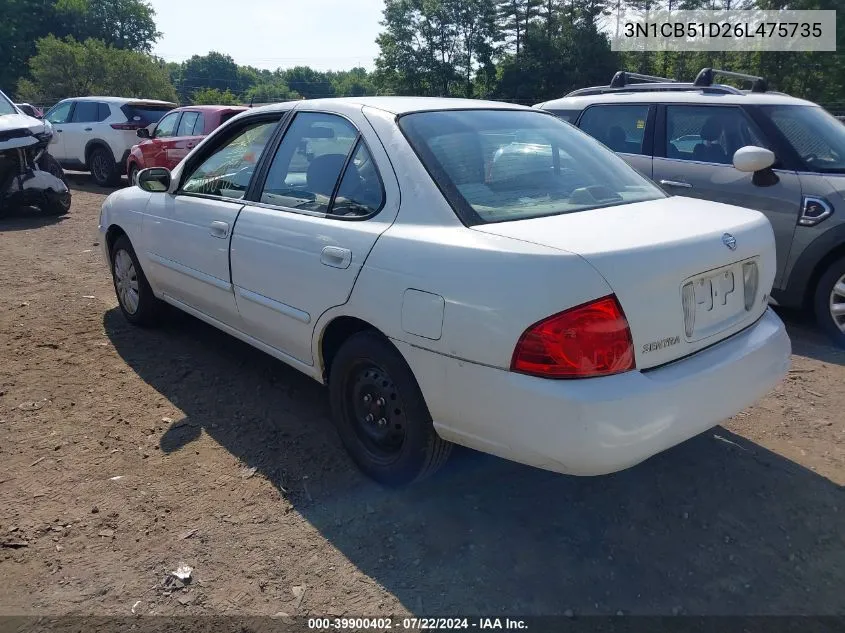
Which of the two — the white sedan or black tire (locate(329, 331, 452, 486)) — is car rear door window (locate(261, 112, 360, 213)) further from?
black tire (locate(329, 331, 452, 486))

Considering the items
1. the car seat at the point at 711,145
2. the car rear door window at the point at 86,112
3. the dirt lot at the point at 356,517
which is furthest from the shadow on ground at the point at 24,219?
the car seat at the point at 711,145

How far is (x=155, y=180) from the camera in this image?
4375mm

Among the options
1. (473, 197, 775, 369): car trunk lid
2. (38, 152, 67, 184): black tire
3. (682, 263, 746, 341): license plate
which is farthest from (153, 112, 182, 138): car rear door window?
(682, 263, 746, 341): license plate

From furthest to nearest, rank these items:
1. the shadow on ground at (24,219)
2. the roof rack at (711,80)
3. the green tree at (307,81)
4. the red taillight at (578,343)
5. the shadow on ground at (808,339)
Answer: the green tree at (307,81) < the shadow on ground at (24,219) < the roof rack at (711,80) < the shadow on ground at (808,339) < the red taillight at (578,343)

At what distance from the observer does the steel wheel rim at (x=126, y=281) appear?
16.4 ft

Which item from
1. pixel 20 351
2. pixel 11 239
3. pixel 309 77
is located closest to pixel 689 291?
pixel 20 351

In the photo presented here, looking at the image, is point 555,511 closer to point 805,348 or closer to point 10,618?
point 10,618

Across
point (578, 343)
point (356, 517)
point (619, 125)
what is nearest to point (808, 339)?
point (619, 125)

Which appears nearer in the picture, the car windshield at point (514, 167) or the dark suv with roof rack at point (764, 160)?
the car windshield at point (514, 167)

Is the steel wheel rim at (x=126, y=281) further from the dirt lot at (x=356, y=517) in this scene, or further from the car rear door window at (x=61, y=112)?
the car rear door window at (x=61, y=112)

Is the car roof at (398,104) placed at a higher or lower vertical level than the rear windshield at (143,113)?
lower

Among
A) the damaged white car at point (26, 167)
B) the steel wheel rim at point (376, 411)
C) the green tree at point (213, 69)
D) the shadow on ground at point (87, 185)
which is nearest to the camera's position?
the steel wheel rim at point (376, 411)

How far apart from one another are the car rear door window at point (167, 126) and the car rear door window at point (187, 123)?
16cm

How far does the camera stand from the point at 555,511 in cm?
293
